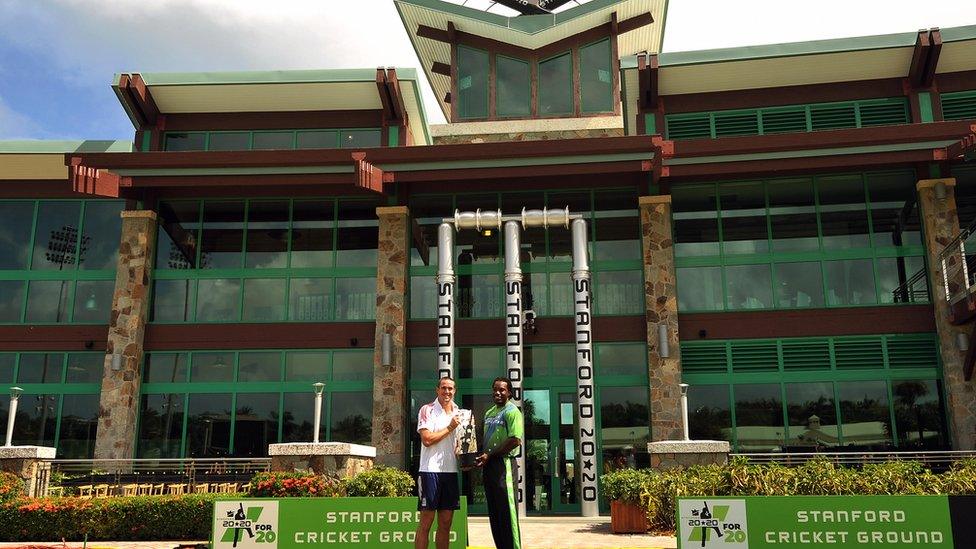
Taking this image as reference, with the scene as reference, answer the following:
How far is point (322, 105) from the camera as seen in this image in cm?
2048

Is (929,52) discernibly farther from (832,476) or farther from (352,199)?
(352,199)

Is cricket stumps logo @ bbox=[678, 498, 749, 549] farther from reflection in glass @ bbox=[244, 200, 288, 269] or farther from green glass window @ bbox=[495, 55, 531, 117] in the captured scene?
green glass window @ bbox=[495, 55, 531, 117]

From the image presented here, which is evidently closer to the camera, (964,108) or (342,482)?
(342,482)

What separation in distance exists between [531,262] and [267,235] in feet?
21.7

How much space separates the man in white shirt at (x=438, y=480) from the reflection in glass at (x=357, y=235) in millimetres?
12615

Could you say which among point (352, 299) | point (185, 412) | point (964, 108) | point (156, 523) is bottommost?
point (156, 523)

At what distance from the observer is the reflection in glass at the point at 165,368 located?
18.9 m

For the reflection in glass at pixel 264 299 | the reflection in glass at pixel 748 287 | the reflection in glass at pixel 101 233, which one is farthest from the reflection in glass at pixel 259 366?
the reflection in glass at pixel 748 287

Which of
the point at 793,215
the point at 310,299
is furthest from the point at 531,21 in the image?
the point at 310,299

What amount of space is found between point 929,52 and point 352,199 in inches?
551

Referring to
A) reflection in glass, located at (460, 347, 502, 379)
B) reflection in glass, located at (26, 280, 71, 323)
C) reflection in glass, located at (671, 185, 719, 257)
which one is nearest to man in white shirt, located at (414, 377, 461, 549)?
reflection in glass, located at (460, 347, 502, 379)

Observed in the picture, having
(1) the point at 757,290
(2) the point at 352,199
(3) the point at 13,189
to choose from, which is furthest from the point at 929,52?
(3) the point at 13,189

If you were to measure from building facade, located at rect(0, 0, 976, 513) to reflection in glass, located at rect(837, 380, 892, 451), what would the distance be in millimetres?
45

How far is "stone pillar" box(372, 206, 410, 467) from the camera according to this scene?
1784 centimetres
